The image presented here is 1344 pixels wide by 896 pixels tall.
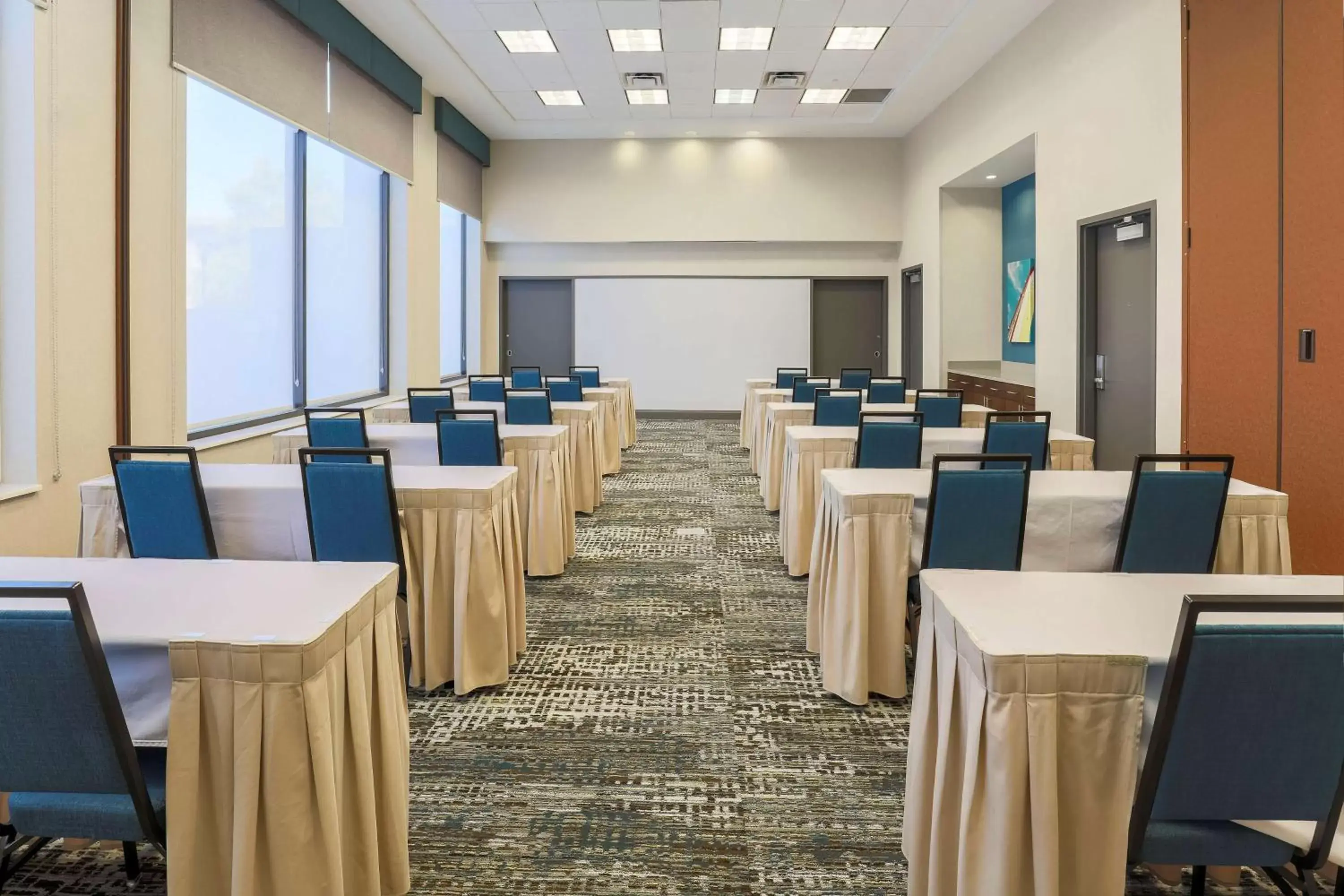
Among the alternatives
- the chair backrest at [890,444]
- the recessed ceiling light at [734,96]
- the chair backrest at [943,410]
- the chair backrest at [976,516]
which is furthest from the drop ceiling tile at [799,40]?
the chair backrest at [976,516]

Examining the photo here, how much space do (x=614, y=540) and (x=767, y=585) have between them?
4.92ft

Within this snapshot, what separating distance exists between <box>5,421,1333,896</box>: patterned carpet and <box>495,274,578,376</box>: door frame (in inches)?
417

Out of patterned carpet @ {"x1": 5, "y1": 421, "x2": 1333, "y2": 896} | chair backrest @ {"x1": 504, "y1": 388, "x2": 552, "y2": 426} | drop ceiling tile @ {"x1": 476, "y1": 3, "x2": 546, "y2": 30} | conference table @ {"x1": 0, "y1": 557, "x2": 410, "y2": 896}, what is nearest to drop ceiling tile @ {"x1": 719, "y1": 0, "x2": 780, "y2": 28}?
drop ceiling tile @ {"x1": 476, "y1": 3, "x2": 546, "y2": 30}

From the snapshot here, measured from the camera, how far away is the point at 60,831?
191 centimetres

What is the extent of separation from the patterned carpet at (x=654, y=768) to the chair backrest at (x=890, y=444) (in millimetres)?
864

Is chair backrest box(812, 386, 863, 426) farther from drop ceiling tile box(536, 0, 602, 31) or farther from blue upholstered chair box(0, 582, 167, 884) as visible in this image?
blue upholstered chair box(0, 582, 167, 884)

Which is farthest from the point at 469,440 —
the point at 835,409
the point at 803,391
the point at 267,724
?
the point at 803,391

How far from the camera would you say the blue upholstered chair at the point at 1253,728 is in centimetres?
161

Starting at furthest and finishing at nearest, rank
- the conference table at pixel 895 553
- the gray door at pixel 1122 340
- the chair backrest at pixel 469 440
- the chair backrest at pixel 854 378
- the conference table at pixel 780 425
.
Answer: the chair backrest at pixel 854 378 < the conference table at pixel 780 425 < the gray door at pixel 1122 340 < the chair backrest at pixel 469 440 < the conference table at pixel 895 553

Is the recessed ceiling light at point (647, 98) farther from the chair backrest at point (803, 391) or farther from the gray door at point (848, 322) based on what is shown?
the chair backrest at point (803, 391)

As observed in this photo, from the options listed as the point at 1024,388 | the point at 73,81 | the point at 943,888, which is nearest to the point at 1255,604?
the point at 943,888

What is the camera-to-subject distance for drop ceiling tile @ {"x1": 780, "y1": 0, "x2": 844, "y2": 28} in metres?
8.44

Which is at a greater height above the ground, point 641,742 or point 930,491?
point 930,491

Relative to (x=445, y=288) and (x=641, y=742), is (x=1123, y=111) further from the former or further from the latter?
(x=445, y=288)
